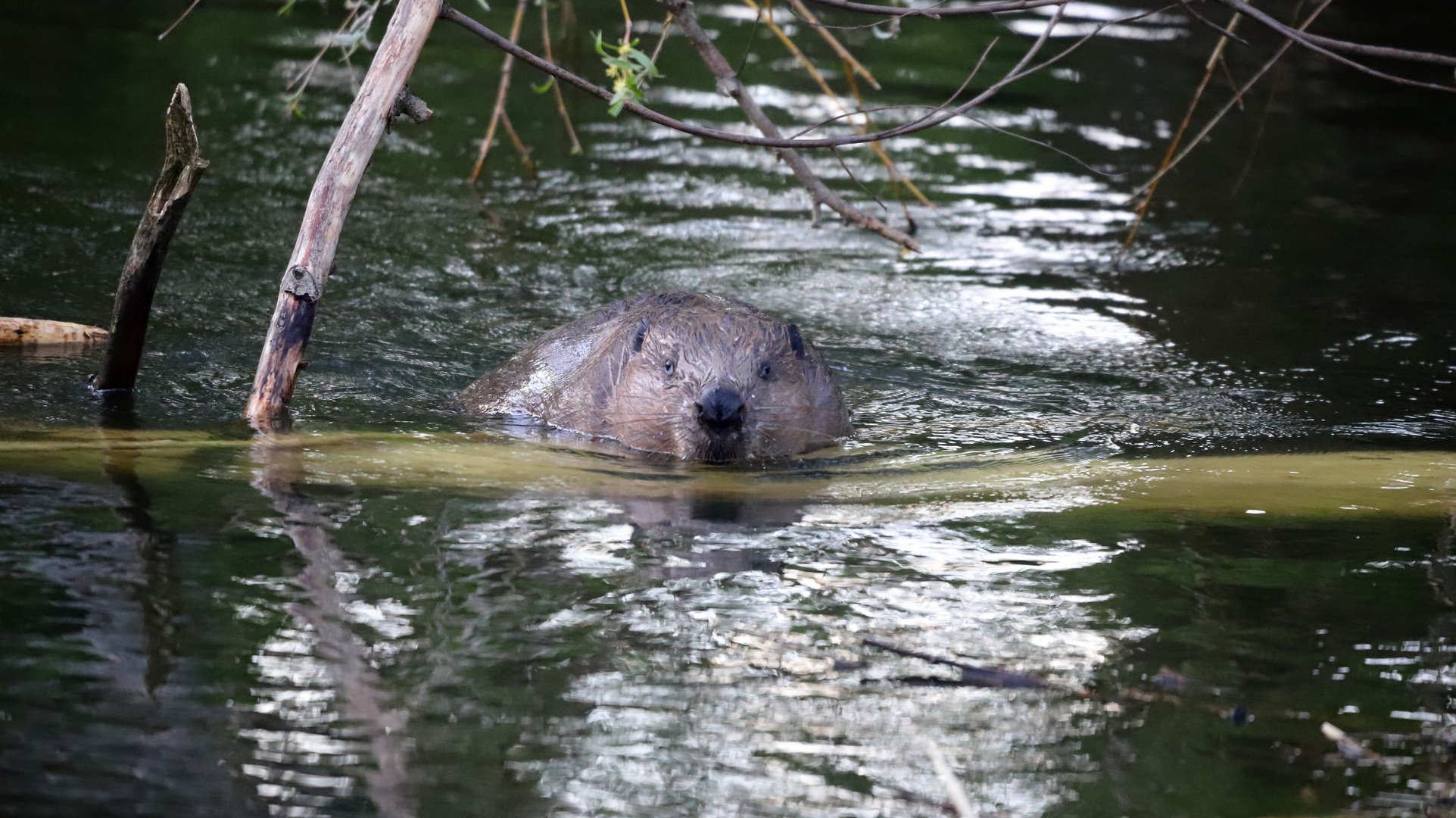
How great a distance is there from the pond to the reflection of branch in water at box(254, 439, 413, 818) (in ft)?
0.05

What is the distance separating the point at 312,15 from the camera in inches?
620

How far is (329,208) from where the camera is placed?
535cm

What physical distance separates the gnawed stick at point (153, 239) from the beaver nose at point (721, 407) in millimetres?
1987

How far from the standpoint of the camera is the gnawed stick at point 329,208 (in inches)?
210

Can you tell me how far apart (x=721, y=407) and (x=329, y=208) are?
1571 millimetres

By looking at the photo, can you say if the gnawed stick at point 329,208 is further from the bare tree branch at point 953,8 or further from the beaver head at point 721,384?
the bare tree branch at point 953,8

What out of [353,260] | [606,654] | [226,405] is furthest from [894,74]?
[606,654]

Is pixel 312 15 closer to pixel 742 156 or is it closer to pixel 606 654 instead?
pixel 742 156

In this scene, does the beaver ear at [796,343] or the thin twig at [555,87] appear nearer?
the beaver ear at [796,343]

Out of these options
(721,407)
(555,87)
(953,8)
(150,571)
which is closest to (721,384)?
(721,407)

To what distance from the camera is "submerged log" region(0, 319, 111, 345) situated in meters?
6.61

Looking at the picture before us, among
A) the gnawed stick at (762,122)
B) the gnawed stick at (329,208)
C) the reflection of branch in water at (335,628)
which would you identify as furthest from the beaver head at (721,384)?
the reflection of branch in water at (335,628)

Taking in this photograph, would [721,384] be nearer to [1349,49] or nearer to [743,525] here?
[743,525]

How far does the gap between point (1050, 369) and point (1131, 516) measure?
101 inches
